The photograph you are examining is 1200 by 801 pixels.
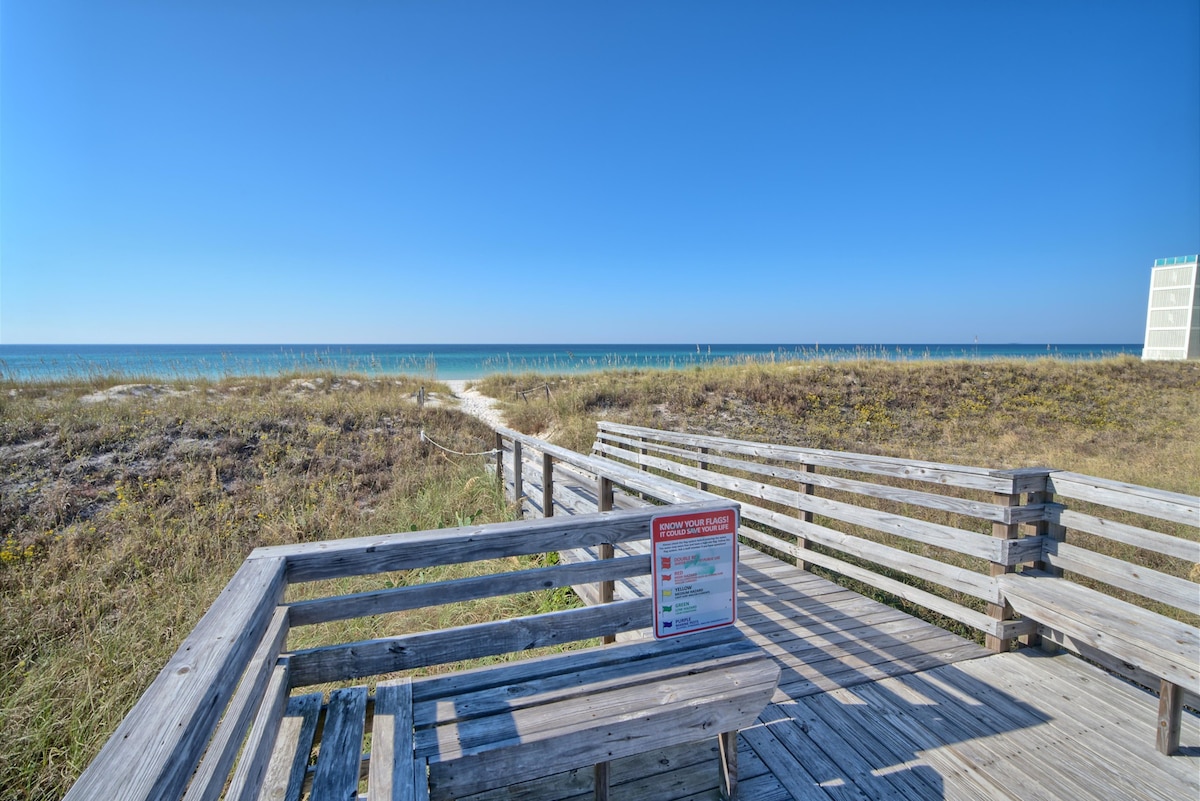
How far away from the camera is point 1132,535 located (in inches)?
117

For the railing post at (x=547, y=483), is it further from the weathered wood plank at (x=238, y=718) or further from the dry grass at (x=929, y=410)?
the weathered wood plank at (x=238, y=718)

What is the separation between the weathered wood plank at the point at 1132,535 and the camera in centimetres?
274

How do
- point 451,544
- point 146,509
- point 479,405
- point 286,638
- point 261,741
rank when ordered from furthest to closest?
1. point 479,405
2. point 146,509
3. point 451,544
4. point 286,638
5. point 261,741

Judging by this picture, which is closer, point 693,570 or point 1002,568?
point 693,570

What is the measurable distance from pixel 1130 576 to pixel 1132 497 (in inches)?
17.4

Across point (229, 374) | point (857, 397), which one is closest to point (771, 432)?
point (857, 397)

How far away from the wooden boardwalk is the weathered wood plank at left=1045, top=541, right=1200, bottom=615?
65 cm

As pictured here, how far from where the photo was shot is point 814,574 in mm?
Answer: 5008

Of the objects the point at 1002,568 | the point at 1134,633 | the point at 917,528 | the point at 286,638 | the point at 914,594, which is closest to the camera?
the point at 286,638

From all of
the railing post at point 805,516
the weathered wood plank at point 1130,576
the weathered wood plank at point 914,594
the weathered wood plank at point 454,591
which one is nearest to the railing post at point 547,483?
the weathered wood plank at point 914,594

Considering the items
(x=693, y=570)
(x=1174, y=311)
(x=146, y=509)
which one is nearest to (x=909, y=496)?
(x=693, y=570)

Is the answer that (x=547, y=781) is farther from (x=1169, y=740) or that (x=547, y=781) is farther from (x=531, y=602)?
(x=1169, y=740)

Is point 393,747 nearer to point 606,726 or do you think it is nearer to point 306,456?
point 606,726

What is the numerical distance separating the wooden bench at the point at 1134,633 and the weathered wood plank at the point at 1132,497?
1.67 feet
